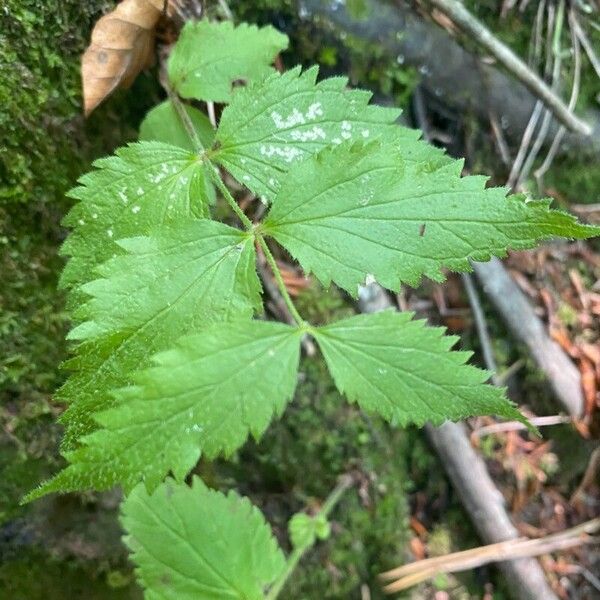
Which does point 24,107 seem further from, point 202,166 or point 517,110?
point 517,110

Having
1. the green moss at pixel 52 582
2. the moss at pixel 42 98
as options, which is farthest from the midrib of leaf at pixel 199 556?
the moss at pixel 42 98

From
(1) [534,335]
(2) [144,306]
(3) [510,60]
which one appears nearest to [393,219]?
(2) [144,306]

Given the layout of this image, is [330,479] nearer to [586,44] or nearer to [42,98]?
[42,98]

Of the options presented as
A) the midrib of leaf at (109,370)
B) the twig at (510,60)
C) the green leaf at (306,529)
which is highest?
the twig at (510,60)

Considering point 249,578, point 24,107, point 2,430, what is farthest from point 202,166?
point 249,578

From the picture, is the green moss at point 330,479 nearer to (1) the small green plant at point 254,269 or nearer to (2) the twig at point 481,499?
(2) the twig at point 481,499

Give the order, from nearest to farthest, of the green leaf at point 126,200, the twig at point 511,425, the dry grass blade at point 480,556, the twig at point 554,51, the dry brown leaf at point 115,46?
the green leaf at point 126,200, the dry brown leaf at point 115,46, the twig at point 554,51, the dry grass blade at point 480,556, the twig at point 511,425
